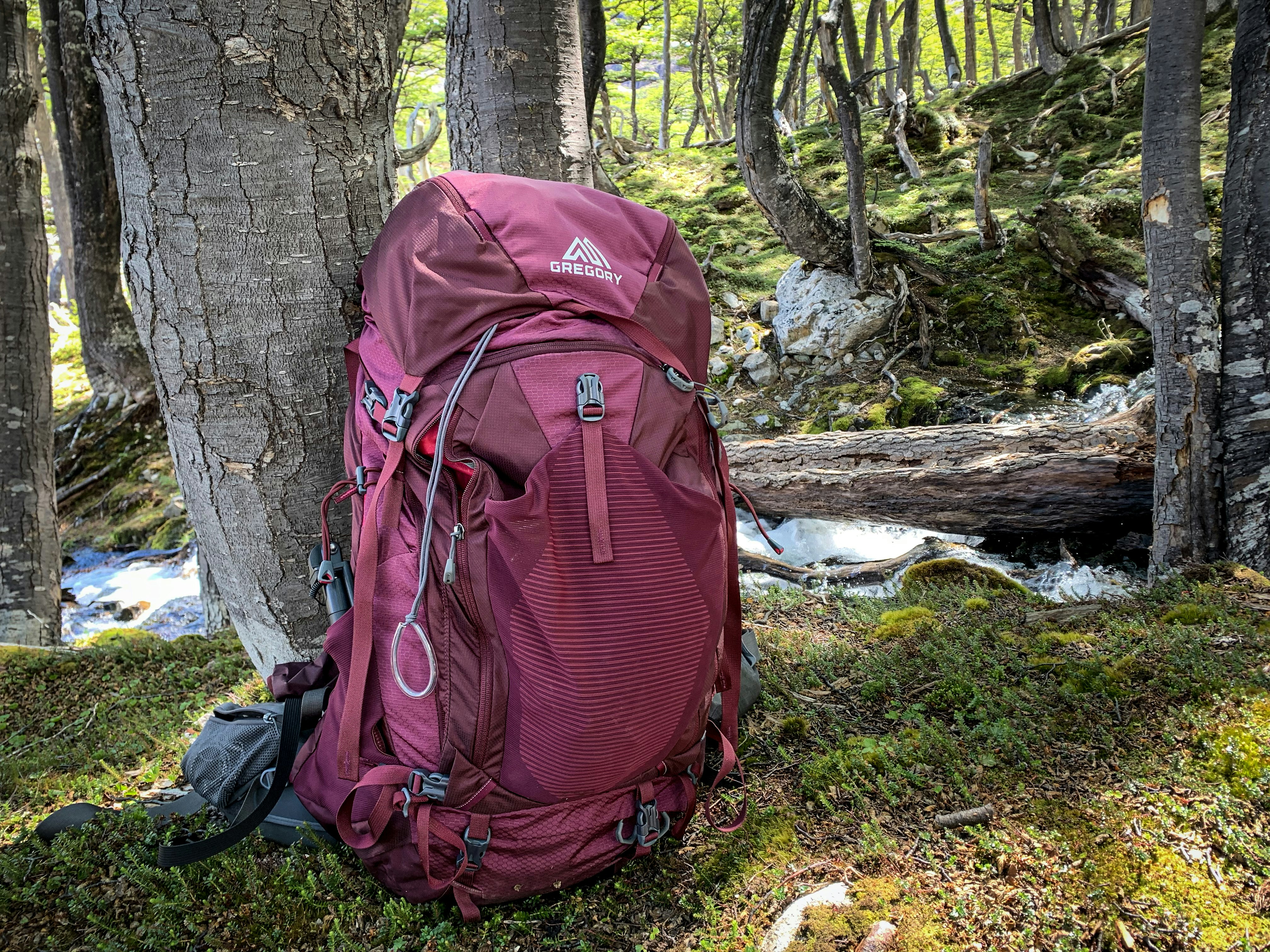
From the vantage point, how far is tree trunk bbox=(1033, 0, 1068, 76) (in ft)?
37.1

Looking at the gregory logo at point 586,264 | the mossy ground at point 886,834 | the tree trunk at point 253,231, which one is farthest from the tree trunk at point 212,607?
the gregory logo at point 586,264

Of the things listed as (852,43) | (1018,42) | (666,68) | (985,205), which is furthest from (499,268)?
(1018,42)

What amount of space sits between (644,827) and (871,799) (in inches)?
27.5

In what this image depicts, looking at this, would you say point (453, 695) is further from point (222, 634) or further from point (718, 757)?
point (222, 634)

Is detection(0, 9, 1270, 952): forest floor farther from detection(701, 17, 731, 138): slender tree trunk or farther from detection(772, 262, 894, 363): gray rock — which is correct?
detection(701, 17, 731, 138): slender tree trunk

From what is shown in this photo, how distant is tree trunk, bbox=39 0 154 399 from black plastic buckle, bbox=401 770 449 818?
3.48 m

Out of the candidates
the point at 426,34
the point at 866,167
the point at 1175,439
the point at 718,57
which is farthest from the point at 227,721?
the point at 718,57

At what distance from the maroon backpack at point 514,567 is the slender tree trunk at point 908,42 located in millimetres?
14445

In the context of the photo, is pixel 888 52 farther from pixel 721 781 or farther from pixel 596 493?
pixel 596 493

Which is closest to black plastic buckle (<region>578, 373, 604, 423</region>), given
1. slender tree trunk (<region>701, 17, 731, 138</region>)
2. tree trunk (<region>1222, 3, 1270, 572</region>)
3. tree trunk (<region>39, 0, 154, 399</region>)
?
tree trunk (<region>39, 0, 154, 399</region>)

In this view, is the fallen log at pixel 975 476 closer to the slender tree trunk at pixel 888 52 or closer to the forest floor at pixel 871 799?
the forest floor at pixel 871 799

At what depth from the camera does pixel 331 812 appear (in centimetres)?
177

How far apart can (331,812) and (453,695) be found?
47 centimetres

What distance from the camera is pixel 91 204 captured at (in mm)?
6293
